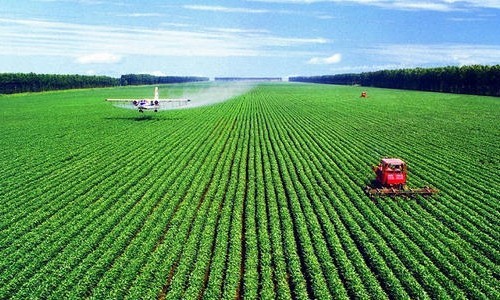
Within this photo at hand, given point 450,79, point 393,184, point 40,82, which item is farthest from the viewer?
point 40,82

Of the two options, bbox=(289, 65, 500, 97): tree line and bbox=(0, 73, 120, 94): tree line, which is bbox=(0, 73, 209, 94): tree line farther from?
bbox=(289, 65, 500, 97): tree line

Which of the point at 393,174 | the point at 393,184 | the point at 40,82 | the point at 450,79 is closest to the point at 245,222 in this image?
the point at 393,184

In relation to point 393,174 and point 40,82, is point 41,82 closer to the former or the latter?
point 40,82

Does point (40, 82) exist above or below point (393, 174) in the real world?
above

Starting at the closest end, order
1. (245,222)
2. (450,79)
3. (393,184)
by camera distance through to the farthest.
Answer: (245,222) < (393,184) < (450,79)

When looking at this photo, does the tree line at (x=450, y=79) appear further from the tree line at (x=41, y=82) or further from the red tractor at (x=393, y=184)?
the tree line at (x=41, y=82)

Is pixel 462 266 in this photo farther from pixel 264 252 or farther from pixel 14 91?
pixel 14 91

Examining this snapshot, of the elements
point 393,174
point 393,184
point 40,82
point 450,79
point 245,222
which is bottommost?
point 245,222
